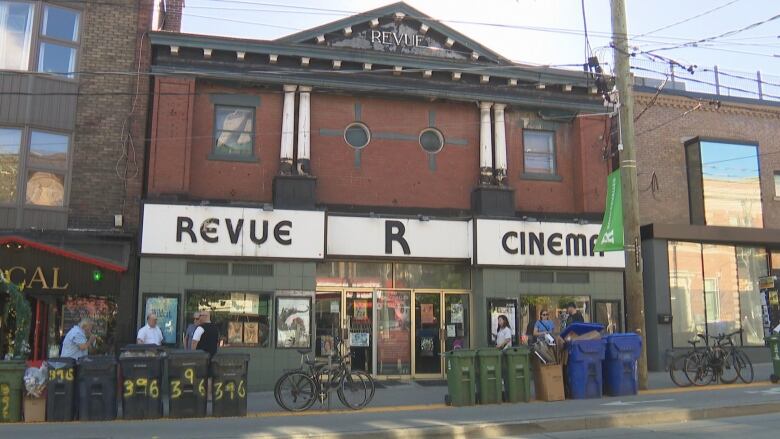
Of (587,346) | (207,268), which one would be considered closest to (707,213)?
(587,346)

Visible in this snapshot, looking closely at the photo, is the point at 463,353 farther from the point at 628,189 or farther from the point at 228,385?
the point at 628,189

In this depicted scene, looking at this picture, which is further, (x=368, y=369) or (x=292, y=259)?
(x=368, y=369)

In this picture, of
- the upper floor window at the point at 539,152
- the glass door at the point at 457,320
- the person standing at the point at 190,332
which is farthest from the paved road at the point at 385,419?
the upper floor window at the point at 539,152

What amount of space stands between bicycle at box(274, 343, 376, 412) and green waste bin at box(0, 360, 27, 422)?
12.7 ft

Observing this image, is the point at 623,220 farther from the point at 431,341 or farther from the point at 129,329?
the point at 129,329

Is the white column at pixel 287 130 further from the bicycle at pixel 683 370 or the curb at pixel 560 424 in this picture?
the bicycle at pixel 683 370

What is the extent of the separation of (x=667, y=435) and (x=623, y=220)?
5.51 metres

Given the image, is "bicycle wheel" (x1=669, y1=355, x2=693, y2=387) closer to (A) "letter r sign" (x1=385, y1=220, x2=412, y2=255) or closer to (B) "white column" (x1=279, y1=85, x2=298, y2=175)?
(A) "letter r sign" (x1=385, y1=220, x2=412, y2=255)

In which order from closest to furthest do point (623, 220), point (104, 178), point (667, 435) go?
1. point (667, 435)
2. point (623, 220)
3. point (104, 178)

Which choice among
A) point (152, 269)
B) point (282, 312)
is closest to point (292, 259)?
point (282, 312)

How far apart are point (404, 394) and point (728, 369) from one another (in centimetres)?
682

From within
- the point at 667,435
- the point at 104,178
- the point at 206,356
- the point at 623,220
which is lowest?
the point at 667,435

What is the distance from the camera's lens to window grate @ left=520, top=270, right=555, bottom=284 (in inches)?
662

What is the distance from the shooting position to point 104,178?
14.8 m
